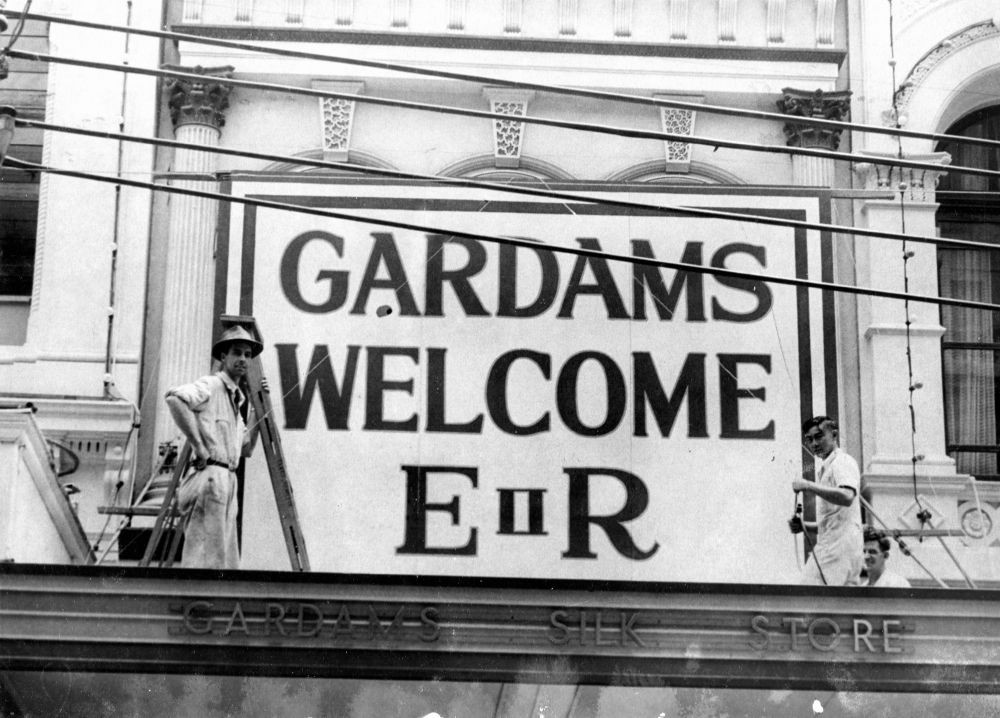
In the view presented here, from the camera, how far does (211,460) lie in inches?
575

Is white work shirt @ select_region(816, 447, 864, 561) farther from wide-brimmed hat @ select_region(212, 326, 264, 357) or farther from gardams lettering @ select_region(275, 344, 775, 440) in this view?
wide-brimmed hat @ select_region(212, 326, 264, 357)

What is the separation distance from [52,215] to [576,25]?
5833 millimetres

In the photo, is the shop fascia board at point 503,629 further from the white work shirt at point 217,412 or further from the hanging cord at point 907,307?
the hanging cord at point 907,307

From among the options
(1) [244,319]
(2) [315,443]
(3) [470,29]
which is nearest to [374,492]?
(2) [315,443]

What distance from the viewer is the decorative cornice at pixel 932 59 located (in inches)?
782

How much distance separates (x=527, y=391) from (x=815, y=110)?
4.68 meters

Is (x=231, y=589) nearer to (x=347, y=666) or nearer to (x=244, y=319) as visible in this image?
(x=347, y=666)

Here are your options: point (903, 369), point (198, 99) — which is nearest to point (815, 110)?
point (903, 369)

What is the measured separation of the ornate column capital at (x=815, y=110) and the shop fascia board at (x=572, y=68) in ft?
0.51

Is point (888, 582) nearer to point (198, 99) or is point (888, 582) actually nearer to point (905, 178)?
point (905, 178)

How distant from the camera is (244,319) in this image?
15102mm

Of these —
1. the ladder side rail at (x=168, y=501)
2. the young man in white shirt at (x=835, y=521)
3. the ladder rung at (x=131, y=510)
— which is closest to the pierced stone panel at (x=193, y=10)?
the ladder rung at (x=131, y=510)

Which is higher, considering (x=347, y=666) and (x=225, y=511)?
(x=225, y=511)

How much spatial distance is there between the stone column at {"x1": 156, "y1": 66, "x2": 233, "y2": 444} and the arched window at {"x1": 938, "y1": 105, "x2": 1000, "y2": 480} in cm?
762
